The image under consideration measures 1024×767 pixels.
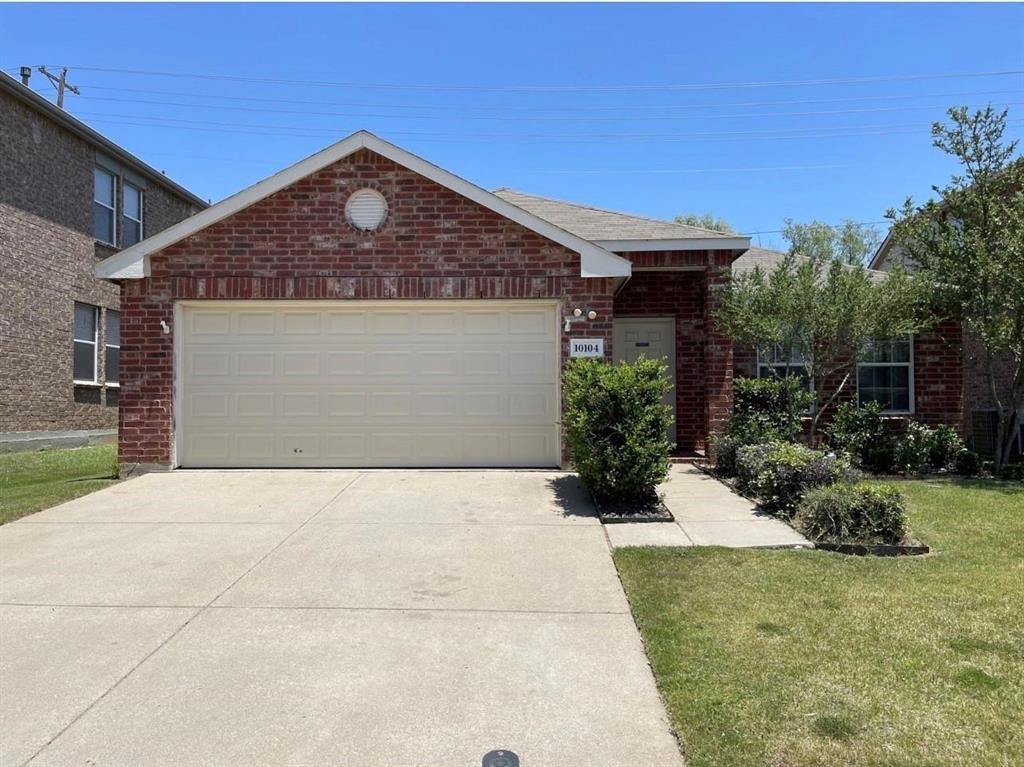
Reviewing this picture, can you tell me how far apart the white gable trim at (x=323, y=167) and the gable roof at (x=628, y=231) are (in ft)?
5.12

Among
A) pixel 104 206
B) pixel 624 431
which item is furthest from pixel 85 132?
pixel 624 431

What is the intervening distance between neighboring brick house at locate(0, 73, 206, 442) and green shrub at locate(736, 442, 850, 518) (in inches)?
581

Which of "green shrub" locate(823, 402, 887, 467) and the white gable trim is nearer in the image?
the white gable trim

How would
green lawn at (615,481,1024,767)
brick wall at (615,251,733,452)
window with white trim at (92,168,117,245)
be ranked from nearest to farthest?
green lawn at (615,481,1024,767), brick wall at (615,251,733,452), window with white trim at (92,168,117,245)

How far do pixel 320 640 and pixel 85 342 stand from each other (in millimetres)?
16304

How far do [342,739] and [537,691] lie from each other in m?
0.98

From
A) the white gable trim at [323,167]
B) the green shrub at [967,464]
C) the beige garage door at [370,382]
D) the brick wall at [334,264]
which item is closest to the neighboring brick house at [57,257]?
the white gable trim at [323,167]

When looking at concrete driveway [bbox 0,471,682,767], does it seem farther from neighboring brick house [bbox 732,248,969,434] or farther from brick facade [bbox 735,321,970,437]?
neighboring brick house [bbox 732,248,969,434]

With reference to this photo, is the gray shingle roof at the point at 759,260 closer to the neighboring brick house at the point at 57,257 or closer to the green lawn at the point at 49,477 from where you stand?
the green lawn at the point at 49,477

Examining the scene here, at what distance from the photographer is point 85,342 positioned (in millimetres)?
17422

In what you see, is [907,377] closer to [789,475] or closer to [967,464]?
[967,464]

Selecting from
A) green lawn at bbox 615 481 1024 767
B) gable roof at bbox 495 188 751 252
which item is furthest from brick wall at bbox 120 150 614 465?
green lawn at bbox 615 481 1024 767

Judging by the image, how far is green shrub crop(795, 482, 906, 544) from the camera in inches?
243

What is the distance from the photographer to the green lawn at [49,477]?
8023 mm
